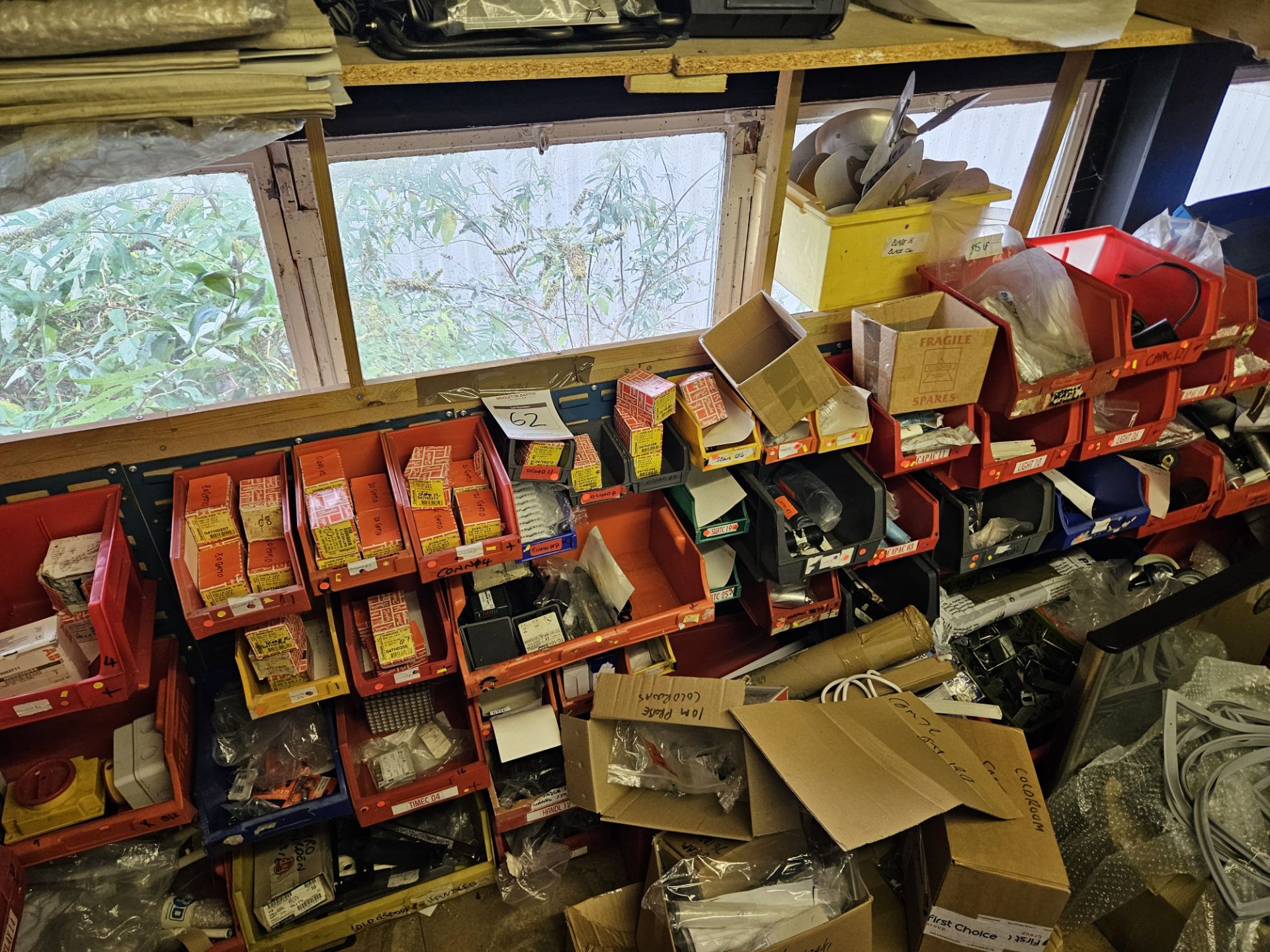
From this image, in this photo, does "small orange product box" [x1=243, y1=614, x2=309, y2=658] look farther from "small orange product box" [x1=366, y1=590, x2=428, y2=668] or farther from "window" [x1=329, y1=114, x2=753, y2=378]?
"window" [x1=329, y1=114, x2=753, y2=378]

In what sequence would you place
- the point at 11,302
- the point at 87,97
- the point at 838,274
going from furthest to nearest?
the point at 838,274
the point at 11,302
the point at 87,97

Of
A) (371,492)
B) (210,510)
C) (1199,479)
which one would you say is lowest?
(1199,479)

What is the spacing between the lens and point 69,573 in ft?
5.59

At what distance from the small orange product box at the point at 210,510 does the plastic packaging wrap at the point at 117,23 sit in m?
0.89

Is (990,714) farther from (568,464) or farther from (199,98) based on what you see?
(199,98)

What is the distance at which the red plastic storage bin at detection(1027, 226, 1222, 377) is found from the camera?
2162 mm

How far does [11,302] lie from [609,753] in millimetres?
1704

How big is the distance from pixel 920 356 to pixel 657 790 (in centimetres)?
124

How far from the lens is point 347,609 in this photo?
80.2 inches

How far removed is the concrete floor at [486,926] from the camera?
7.53 feet

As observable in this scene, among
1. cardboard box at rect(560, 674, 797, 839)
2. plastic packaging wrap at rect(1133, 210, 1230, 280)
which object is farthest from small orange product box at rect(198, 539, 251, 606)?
plastic packaging wrap at rect(1133, 210, 1230, 280)

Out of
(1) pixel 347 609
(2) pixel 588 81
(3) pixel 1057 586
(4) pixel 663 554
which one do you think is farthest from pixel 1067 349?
(1) pixel 347 609

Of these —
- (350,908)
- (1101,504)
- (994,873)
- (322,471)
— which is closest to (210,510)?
(322,471)

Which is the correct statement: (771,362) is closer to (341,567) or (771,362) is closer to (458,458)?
(458,458)
